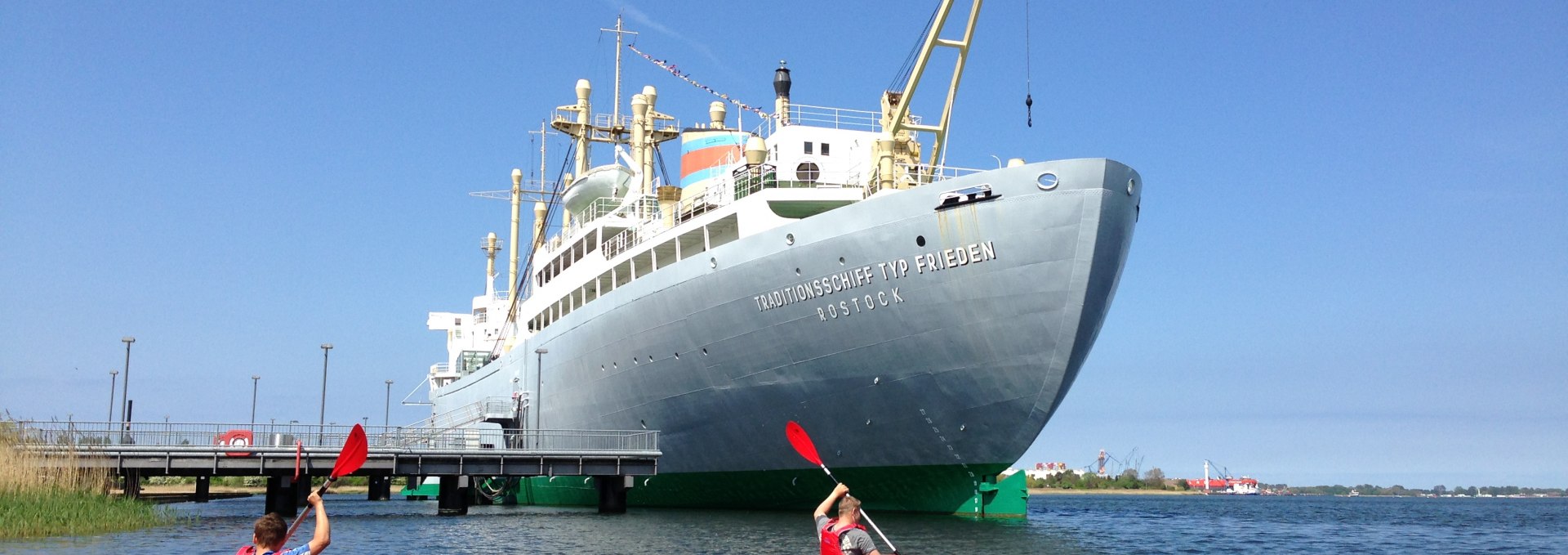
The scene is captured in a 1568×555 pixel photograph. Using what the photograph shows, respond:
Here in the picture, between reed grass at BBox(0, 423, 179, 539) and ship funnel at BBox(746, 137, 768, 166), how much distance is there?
1646 centimetres

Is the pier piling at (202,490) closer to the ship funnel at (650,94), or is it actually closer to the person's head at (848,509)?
the ship funnel at (650,94)

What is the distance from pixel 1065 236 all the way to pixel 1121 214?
169 cm

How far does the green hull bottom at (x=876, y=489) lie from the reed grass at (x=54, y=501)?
13.5 meters

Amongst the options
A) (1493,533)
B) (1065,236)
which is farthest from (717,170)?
(1493,533)

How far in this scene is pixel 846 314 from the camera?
27.5 metres

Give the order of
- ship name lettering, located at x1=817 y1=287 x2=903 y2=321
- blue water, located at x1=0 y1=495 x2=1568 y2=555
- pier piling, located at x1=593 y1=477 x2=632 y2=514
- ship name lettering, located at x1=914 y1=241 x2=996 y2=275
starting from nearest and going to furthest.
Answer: blue water, located at x1=0 y1=495 x2=1568 y2=555
ship name lettering, located at x1=914 y1=241 x2=996 y2=275
ship name lettering, located at x1=817 y1=287 x2=903 y2=321
pier piling, located at x1=593 y1=477 x2=632 y2=514

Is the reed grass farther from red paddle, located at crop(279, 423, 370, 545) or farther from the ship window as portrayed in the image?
the ship window

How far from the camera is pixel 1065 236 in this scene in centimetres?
2539

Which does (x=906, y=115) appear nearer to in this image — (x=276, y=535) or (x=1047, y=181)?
(x=1047, y=181)

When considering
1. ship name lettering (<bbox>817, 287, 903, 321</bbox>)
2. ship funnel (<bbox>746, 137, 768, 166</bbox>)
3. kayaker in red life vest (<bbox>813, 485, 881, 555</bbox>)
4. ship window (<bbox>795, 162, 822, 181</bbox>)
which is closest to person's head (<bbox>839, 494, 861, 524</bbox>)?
kayaker in red life vest (<bbox>813, 485, 881, 555</bbox>)

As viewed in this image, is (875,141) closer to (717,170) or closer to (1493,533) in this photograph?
(717,170)

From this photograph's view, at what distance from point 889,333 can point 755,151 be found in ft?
23.2

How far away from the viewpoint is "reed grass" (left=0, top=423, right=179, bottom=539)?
24188 mm

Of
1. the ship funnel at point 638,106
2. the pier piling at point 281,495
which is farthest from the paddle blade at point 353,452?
the ship funnel at point 638,106
